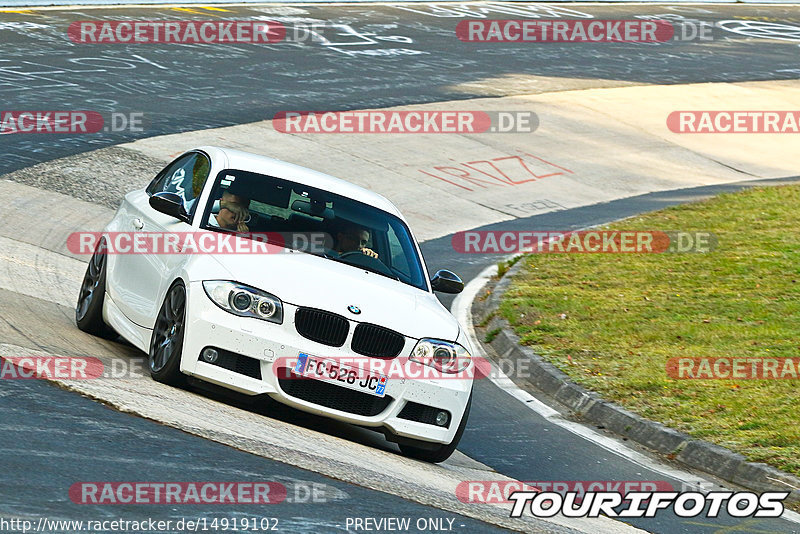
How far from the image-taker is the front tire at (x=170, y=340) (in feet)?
24.6

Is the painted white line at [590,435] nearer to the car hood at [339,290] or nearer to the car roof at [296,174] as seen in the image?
the car hood at [339,290]

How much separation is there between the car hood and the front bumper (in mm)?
138

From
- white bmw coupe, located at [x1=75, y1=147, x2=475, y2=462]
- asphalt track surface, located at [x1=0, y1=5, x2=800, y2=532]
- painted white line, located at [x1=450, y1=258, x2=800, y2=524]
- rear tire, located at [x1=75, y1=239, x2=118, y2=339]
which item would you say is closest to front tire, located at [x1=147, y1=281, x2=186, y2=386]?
white bmw coupe, located at [x1=75, y1=147, x2=475, y2=462]

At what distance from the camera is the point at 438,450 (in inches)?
310

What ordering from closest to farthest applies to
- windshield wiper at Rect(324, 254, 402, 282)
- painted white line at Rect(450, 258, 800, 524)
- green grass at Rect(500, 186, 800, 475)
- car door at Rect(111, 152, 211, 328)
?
car door at Rect(111, 152, 211, 328)
windshield wiper at Rect(324, 254, 402, 282)
painted white line at Rect(450, 258, 800, 524)
green grass at Rect(500, 186, 800, 475)

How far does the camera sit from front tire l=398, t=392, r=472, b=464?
7.86m

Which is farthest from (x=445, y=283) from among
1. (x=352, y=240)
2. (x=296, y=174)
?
(x=296, y=174)

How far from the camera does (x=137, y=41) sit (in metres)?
26.5

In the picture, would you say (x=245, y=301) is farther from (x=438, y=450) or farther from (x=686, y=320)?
(x=686, y=320)

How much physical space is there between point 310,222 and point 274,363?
59.6 inches

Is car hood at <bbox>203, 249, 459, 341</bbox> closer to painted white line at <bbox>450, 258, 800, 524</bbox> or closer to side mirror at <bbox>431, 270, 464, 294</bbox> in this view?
side mirror at <bbox>431, 270, 464, 294</bbox>

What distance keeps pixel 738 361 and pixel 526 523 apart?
16.2 ft

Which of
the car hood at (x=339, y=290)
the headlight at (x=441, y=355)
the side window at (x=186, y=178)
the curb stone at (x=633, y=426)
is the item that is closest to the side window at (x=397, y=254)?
the car hood at (x=339, y=290)

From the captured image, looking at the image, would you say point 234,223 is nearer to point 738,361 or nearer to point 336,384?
point 336,384
